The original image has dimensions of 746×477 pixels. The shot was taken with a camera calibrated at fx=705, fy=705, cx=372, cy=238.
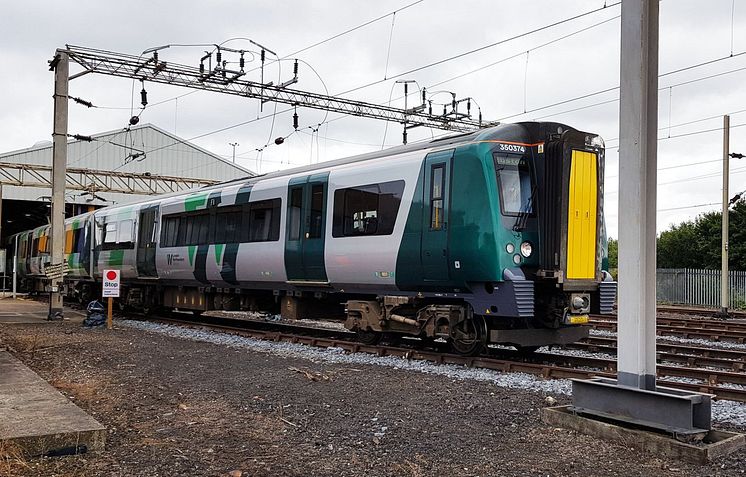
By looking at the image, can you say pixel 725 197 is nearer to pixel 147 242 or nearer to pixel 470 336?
pixel 470 336

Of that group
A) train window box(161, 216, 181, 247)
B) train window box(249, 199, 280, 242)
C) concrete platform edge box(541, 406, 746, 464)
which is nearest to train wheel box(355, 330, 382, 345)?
train window box(249, 199, 280, 242)

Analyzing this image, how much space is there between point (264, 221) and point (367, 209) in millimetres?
3186

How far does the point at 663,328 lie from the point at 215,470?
13347 mm

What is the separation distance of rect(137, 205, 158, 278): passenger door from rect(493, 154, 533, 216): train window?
11003 millimetres

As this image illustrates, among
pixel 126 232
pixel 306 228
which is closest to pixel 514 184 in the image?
pixel 306 228

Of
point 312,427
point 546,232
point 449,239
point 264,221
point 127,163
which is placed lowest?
point 312,427

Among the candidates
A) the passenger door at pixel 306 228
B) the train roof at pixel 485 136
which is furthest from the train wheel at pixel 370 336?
the train roof at pixel 485 136

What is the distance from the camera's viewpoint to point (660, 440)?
5.26m

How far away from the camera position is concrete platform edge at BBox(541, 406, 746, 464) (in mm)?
5086

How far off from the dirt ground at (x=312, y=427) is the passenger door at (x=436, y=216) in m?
1.72

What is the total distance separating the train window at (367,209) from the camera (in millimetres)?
10789

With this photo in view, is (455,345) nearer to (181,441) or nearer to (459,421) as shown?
(459,421)

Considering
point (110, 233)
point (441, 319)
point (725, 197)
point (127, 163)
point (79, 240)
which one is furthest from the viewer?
point (127, 163)

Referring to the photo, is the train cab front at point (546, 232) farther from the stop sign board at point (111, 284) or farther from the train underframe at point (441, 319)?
the stop sign board at point (111, 284)
